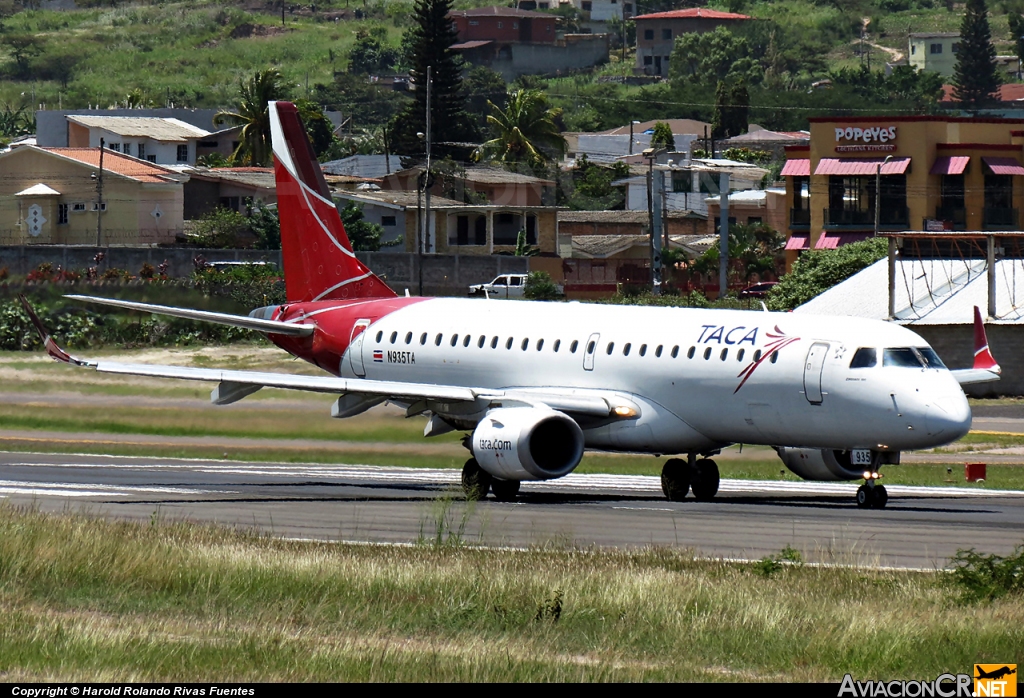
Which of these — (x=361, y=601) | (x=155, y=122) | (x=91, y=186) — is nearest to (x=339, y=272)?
(x=361, y=601)

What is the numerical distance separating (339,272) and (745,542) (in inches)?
678

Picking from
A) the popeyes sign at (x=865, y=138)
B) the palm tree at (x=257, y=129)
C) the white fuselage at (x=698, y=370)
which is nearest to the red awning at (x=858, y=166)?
the popeyes sign at (x=865, y=138)

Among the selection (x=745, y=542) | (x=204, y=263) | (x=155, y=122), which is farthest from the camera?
(x=155, y=122)

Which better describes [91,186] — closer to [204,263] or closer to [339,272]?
[204,263]

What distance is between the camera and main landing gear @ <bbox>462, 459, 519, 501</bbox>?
107 feet

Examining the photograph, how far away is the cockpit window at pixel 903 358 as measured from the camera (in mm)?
28938

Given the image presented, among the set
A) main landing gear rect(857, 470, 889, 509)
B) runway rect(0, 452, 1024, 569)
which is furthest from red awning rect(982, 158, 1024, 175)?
main landing gear rect(857, 470, 889, 509)

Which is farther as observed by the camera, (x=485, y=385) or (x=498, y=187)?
(x=498, y=187)

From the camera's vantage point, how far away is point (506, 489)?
3247 cm

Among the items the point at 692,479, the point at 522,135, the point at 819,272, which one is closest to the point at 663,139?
the point at 522,135

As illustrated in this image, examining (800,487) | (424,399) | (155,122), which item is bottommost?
(800,487)

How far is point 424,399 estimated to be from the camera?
33.0 metres

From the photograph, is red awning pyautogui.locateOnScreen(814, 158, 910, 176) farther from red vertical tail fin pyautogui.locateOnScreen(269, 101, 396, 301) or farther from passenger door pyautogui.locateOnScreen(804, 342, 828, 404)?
passenger door pyautogui.locateOnScreen(804, 342, 828, 404)

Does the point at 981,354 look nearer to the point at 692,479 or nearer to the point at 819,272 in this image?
the point at 692,479
